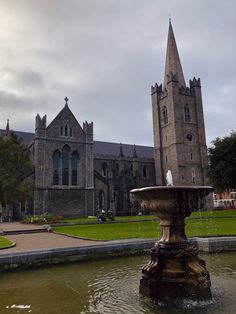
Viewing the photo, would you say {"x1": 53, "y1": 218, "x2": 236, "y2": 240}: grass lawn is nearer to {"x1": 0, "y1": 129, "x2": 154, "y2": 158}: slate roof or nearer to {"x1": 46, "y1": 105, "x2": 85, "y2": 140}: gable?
{"x1": 46, "y1": 105, "x2": 85, "y2": 140}: gable

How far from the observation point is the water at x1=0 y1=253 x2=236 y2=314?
6160 millimetres

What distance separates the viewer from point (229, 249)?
1271 cm

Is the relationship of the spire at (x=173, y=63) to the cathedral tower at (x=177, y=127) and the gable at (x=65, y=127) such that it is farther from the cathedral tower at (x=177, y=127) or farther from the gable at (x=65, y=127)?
the gable at (x=65, y=127)

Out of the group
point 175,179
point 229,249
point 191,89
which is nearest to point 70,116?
point 175,179

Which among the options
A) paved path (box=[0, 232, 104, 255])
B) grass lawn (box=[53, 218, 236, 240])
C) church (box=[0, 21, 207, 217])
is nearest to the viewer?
paved path (box=[0, 232, 104, 255])

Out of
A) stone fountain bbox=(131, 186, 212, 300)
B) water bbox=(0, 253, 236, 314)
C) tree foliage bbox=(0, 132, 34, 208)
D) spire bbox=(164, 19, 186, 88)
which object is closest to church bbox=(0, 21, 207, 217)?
spire bbox=(164, 19, 186, 88)

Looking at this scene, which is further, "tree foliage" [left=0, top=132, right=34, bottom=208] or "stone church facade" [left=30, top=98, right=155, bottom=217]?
"stone church facade" [left=30, top=98, right=155, bottom=217]

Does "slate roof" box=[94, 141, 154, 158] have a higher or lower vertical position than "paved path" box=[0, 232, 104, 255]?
higher

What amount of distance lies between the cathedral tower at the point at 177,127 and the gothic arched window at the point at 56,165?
78.3 feet

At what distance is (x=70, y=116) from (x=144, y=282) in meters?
44.2

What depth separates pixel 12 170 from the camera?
36.3 metres

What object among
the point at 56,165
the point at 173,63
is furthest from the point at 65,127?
the point at 173,63

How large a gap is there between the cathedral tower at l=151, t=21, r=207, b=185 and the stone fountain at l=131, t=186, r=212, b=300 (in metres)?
50.5

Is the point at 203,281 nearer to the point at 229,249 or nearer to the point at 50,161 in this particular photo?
the point at 229,249
